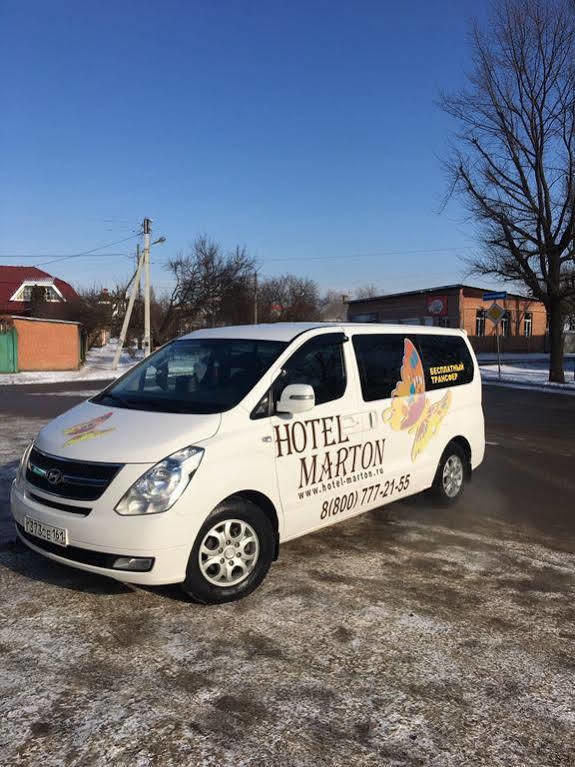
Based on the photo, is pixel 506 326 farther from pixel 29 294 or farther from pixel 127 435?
pixel 127 435

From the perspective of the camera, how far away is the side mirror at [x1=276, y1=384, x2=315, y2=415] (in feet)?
13.5

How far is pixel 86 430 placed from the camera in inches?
159

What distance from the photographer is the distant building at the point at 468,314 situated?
152ft

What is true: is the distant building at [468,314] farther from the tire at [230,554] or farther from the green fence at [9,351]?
the tire at [230,554]

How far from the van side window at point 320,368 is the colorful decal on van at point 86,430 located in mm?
1216

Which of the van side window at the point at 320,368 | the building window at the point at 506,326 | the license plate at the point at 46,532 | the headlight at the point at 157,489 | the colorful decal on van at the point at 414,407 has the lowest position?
the license plate at the point at 46,532

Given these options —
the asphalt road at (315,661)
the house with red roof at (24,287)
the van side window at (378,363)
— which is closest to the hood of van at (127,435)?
the asphalt road at (315,661)

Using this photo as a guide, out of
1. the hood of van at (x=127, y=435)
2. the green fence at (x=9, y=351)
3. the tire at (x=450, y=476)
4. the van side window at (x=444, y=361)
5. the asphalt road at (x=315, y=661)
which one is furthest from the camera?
the green fence at (x=9, y=351)

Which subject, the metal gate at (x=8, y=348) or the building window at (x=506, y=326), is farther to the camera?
the building window at (x=506, y=326)

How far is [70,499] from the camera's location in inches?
146

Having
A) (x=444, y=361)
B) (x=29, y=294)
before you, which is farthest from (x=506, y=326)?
(x=444, y=361)

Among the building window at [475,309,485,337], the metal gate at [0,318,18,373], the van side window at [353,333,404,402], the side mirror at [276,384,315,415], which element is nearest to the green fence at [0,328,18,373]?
the metal gate at [0,318,18,373]

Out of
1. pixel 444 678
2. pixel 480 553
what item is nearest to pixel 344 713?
pixel 444 678

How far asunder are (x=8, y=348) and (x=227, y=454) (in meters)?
26.4
